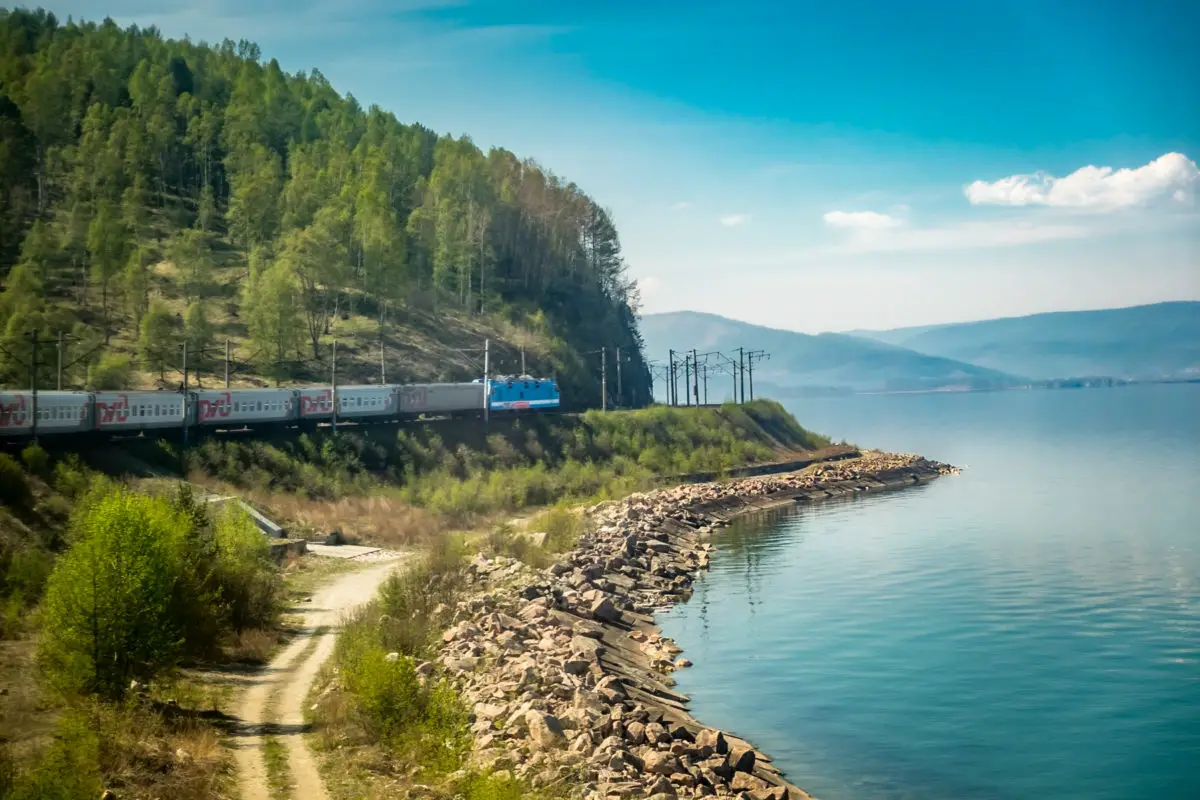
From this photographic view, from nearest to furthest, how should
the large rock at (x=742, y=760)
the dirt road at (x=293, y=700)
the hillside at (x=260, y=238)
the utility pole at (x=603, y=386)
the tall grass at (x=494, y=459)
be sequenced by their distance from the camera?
the dirt road at (x=293, y=700) < the large rock at (x=742, y=760) < the tall grass at (x=494, y=459) < the hillside at (x=260, y=238) < the utility pole at (x=603, y=386)

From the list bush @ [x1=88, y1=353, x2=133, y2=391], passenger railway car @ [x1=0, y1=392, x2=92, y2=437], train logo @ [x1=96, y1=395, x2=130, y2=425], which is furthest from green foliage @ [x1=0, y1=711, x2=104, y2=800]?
bush @ [x1=88, y1=353, x2=133, y2=391]

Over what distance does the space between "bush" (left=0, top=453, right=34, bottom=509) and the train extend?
821cm

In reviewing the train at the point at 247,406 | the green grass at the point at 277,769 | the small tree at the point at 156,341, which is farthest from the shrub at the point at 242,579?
the small tree at the point at 156,341

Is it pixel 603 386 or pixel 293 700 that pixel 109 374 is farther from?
pixel 293 700

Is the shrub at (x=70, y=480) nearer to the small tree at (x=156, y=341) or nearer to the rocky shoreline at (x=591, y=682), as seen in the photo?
the rocky shoreline at (x=591, y=682)

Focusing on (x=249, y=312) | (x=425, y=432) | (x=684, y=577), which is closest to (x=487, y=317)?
(x=249, y=312)

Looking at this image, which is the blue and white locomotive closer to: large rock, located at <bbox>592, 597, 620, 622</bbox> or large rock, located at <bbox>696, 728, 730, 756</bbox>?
large rock, located at <bbox>592, 597, 620, 622</bbox>

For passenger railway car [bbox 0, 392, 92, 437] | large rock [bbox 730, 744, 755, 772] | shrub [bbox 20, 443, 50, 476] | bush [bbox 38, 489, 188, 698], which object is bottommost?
large rock [bbox 730, 744, 755, 772]

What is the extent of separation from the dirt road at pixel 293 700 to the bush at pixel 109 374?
1680 inches

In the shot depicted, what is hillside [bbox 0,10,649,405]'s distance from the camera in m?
91.6

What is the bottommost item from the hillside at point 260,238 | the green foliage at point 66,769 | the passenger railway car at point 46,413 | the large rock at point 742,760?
the large rock at point 742,760

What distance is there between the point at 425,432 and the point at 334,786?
60755 mm

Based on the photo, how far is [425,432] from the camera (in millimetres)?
80500

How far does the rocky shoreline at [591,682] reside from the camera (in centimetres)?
2220
